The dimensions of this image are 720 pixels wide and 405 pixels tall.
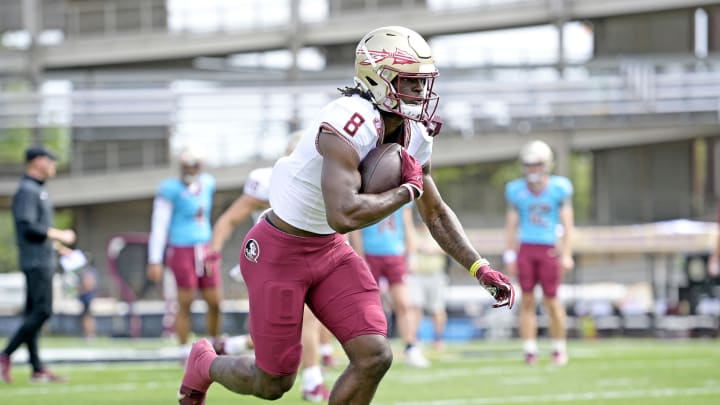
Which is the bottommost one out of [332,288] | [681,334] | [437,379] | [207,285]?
[681,334]

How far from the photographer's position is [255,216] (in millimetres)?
10102

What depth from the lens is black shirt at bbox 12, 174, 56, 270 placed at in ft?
31.5

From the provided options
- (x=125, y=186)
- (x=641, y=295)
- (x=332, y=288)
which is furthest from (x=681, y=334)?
(x=125, y=186)

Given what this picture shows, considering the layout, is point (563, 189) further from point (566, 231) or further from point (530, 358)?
point (530, 358)

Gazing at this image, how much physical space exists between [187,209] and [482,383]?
3.30 meters

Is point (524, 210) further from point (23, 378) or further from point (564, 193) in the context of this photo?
point (23, 378)

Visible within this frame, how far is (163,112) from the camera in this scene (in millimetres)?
29953

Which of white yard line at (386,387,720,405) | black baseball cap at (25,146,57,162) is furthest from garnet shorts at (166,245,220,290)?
white yard line at (386,387,720,405)

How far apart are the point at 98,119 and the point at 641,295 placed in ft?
48.4

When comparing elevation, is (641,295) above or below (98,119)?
below

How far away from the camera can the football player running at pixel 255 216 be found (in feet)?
26.8

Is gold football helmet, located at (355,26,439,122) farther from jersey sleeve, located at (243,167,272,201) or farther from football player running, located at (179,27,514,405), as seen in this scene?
jersey sleeve, located at (243,167,272,201)

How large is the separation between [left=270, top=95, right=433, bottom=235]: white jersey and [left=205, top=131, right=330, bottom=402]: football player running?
239 centimetres

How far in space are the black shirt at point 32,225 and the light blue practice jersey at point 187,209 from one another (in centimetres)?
146
